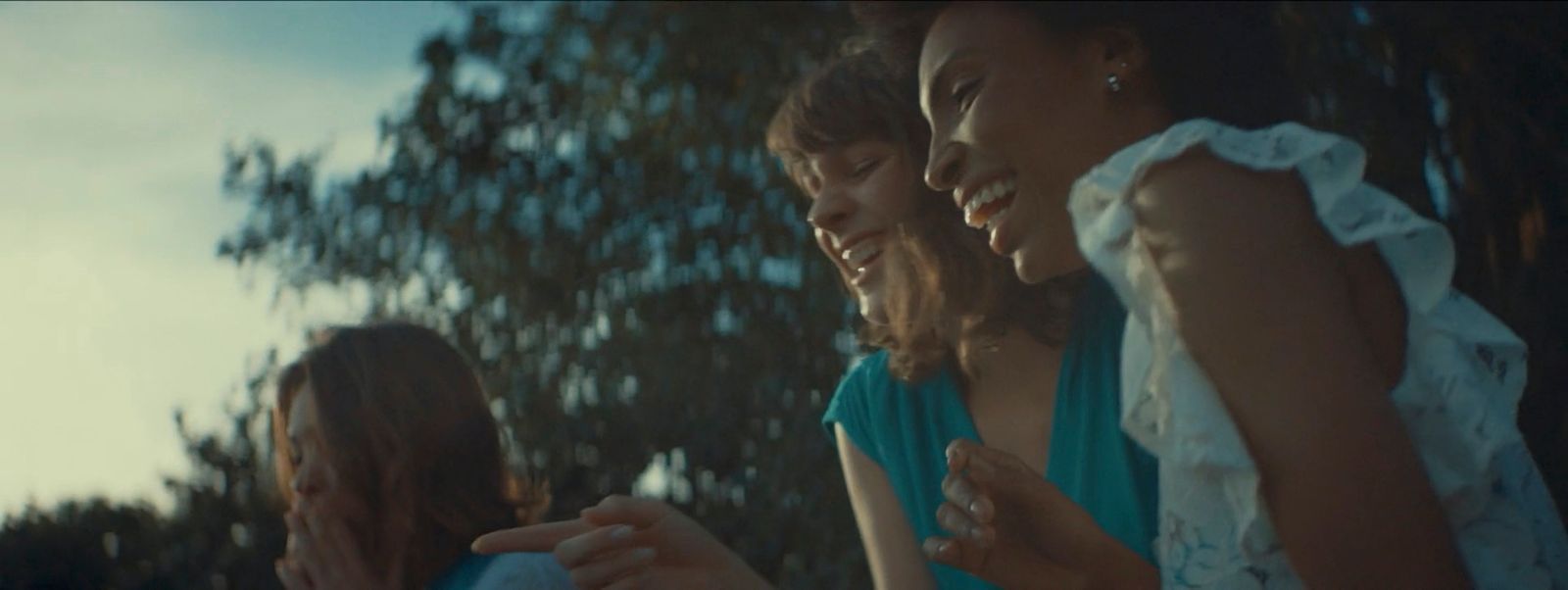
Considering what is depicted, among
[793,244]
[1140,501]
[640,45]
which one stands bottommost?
[1140,501]

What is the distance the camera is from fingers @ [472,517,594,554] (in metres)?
1.71

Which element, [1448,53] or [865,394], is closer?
Answer: [865,394]

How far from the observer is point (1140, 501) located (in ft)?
6.40

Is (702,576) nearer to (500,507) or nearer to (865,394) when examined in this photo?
(865,394)

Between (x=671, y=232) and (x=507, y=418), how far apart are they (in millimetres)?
799

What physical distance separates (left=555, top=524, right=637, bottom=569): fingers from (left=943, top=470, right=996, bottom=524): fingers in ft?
1.22

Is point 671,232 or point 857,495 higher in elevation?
point 671,232

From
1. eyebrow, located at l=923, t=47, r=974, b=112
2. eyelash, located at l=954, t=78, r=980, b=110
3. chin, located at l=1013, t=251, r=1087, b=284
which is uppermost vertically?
eyebrow, located at l=923, t=47, r=974, b=112

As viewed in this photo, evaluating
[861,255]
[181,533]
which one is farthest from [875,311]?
[181,533]

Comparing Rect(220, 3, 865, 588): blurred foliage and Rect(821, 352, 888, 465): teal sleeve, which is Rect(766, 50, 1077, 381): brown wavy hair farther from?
Rect(220, 3, 865, 588): blurred foliage

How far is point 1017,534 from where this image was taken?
1.62 m

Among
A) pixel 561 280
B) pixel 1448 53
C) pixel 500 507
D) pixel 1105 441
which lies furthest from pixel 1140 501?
pixel 561 280

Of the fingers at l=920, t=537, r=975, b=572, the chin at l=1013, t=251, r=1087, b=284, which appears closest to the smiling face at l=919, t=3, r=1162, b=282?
the chin at l=1013, t=251, r=1087, b=284

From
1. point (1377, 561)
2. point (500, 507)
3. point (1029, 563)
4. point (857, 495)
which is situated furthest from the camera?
point (500, 507)
